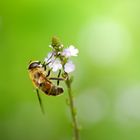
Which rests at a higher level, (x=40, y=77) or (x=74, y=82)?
(x=74, y=82)

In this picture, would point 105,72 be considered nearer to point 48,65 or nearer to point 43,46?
point 43,46

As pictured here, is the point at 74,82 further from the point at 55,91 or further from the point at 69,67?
the point at 69,67

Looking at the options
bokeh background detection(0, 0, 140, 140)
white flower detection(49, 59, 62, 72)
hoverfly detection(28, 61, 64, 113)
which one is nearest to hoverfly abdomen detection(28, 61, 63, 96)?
hoverfly detection(28, 61, 64, 113)

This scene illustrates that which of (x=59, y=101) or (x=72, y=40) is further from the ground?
(x=72, y=40)

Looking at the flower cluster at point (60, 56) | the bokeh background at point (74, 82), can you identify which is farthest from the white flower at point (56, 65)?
the bokeh background at point (74, 82)

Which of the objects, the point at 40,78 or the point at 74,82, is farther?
the point at 74,82

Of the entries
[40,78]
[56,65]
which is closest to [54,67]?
[56,65]

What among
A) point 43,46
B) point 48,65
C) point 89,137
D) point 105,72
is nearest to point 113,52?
point 105,72

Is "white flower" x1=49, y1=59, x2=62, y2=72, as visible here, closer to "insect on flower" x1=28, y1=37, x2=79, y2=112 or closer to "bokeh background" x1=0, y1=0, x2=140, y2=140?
"insect on flower" x1=28, y1=37, x2=79, y2=112
